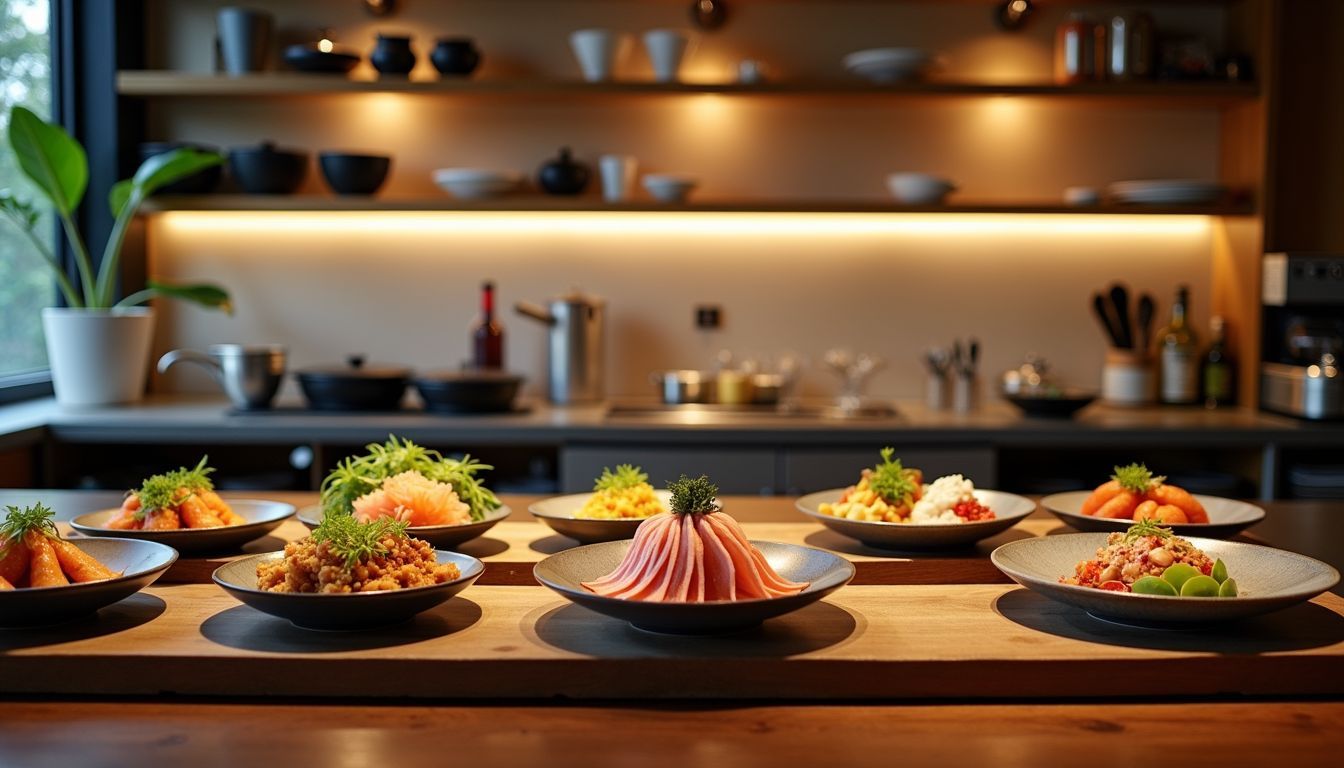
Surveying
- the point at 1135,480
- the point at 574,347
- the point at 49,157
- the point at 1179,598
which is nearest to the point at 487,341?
the point at 574,347

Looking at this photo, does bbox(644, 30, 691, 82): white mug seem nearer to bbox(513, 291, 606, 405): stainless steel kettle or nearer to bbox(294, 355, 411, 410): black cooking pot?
bbox(513, 291, 606, 405): stainless steel kettle

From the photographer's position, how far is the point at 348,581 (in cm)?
132

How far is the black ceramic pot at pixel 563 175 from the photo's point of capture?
3930 millimetres

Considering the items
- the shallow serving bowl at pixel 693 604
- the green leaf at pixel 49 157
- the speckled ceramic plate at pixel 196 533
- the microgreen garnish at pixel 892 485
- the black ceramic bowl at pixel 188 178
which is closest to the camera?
the shallow serving bowl at pixel 693 604

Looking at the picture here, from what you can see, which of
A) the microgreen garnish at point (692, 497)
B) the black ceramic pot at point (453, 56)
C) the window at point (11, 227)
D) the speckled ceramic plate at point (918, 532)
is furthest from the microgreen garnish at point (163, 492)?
the black ceramic pot at point (453, 56)

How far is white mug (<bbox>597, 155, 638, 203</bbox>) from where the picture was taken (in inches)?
155

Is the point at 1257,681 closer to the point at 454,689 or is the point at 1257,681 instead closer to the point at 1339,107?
the point at 454,689

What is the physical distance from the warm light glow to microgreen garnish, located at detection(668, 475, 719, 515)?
288 centimetres

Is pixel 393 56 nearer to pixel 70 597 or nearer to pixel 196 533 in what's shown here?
pixel 196 533

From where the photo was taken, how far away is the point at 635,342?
4.23m

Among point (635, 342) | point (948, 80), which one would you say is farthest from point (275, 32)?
point (948, 80)

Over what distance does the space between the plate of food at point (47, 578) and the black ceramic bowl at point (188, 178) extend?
8.97 feet

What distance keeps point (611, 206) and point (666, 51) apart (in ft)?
1.62

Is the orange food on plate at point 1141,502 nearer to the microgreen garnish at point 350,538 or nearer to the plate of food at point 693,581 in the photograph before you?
the plate of food at point 693,581
